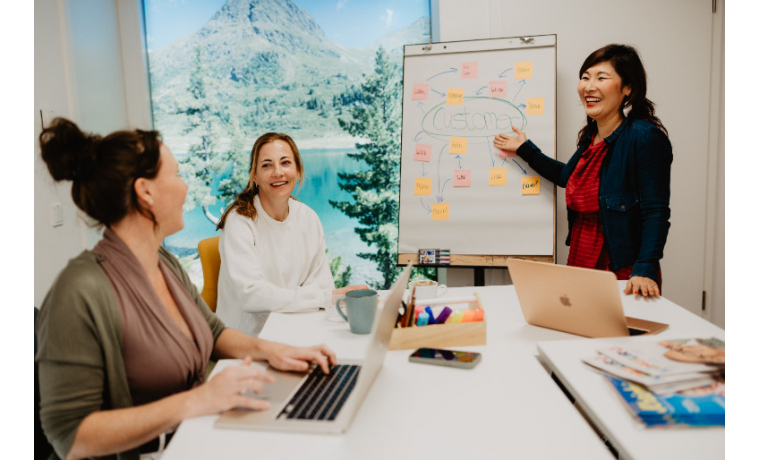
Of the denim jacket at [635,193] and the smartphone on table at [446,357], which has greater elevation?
the denim jacket at [635,193]

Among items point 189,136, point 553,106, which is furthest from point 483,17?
point 189,136

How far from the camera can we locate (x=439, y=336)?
4.01 ft

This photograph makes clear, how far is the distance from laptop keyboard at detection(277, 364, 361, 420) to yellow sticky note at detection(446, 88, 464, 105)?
1.81m

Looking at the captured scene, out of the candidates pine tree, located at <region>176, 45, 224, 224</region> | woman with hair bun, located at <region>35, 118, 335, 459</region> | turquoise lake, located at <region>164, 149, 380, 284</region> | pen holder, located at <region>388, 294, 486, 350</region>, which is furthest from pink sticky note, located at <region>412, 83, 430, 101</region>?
woman with hair bun, located at <region>35, 118, 335, 459</region>

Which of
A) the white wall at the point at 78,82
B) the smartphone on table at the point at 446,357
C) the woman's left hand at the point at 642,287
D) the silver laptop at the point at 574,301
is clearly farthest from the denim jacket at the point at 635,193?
the white wall at the point at 78,82

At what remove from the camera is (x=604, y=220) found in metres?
1.98

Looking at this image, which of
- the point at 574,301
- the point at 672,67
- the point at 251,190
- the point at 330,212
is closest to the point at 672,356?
the point at 574,301

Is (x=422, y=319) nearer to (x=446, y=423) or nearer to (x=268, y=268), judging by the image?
(x=446, y=423)

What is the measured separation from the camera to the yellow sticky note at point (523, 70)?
2.48 m

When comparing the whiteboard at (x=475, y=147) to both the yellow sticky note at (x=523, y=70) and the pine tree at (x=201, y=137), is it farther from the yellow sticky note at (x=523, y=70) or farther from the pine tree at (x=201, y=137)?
the pine tree at (x=201, y=137)

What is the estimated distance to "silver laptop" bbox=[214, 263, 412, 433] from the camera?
856mm

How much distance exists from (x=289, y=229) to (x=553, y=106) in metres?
1.46

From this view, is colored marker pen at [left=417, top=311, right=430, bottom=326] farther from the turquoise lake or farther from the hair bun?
the turquoise lake

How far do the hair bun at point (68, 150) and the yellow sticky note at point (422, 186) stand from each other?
180 centimetres
